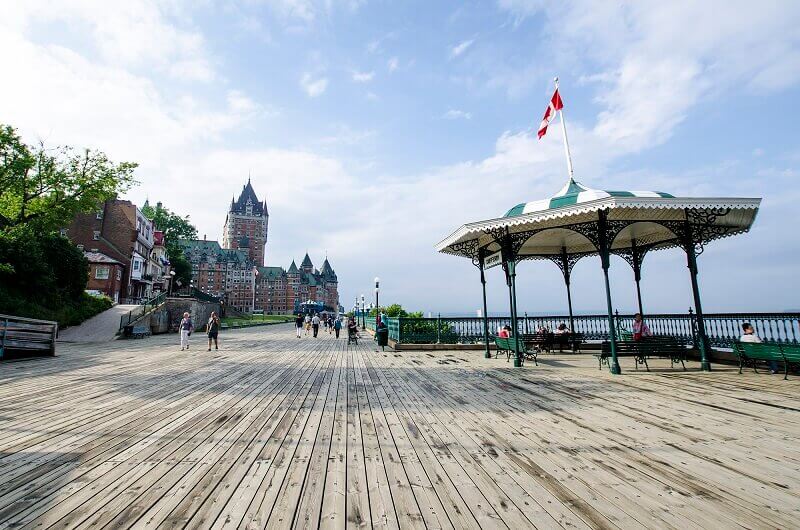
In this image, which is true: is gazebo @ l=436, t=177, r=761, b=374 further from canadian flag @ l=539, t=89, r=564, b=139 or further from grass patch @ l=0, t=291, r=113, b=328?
grass patch @ l=0, t=291, r=113, b=328

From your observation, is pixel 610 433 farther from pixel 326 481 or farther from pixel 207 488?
pixel 207 488

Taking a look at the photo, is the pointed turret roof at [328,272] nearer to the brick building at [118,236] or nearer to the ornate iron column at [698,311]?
the brick building at [118,236]

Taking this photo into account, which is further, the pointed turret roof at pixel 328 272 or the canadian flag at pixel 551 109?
the pointed turret roof at pixel 328 272

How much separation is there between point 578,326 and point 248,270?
130430 mm

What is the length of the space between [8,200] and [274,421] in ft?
107

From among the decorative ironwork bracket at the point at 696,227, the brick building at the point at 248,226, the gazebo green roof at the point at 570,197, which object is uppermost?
the brick building at the point at 248,226

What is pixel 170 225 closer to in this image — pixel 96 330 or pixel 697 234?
→ pixel 96 330

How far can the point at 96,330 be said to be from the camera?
24.4 metres

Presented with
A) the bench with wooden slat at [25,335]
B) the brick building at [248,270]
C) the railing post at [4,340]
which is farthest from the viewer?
the brick building at [248,270]

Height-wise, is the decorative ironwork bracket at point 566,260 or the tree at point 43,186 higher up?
the tree at point 43,186

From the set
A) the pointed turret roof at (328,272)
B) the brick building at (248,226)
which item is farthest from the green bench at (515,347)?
the pointed turret roof at (328,272)

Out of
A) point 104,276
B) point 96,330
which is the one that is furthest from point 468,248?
point 104,276

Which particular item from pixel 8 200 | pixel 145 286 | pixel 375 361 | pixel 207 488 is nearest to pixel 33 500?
pixel 207 488

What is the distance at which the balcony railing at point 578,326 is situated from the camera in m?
11.9
